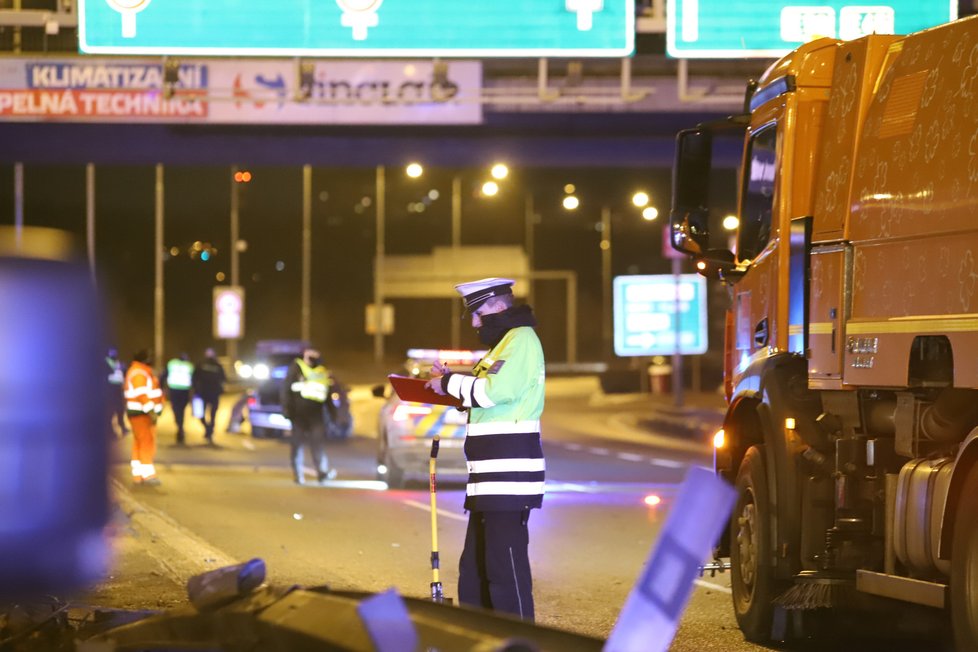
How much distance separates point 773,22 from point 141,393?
852 centimetres

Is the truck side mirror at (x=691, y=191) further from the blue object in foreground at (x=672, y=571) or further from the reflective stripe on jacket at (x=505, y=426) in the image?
the blue object in foreground at (x=672, y=571)

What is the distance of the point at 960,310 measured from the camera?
6906 mm

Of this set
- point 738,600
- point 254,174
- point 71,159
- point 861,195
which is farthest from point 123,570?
point 254,174

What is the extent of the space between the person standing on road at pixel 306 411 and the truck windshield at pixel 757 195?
1076 cm

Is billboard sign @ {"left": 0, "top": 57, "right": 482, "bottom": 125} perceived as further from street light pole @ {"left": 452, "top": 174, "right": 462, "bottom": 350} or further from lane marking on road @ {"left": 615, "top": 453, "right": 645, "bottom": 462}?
street light pole @ {"left": 452, "top": 174, "right": 462, "bottom": 350}

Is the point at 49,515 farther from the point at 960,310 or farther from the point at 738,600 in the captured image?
the point at 960,310

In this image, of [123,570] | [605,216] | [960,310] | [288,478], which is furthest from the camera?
[605,216]

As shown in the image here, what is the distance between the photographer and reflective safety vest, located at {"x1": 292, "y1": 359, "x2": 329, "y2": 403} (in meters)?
19.6

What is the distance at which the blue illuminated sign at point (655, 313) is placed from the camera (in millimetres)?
34500

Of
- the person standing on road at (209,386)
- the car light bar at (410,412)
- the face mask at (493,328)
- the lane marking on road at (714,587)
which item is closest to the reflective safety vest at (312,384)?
the car light bar at (410,412)

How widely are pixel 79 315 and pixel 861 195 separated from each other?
13.5 ft

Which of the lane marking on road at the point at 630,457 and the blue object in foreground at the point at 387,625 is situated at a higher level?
the blue object in foreground at the point at 387,625

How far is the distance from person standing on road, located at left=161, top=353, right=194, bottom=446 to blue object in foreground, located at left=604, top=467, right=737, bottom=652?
77.8 ft

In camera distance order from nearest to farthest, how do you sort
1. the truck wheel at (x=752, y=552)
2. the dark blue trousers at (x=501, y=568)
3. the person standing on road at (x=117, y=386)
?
the dark blue trousers at (x=501, y=568) → the truck wheel at (x=752, y=552) → the person standing on road at (x=117, y=386)
